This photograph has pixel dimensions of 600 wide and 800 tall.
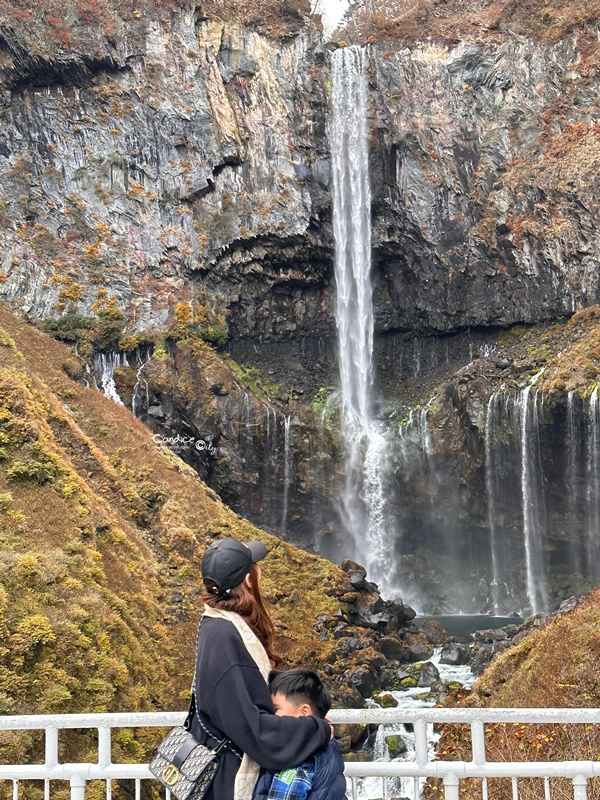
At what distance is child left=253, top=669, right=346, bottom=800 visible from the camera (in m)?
3.30

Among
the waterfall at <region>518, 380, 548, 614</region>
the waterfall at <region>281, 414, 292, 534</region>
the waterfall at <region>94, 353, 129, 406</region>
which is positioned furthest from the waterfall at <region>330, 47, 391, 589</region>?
the waterfall at <region>94, 353, 129, 406</region>

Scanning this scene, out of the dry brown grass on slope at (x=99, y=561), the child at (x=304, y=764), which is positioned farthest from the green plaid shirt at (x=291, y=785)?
the dry brown grass on slope at (x=99, y=561)

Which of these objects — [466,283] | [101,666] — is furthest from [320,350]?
[101,666]

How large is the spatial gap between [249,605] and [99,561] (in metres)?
11.4

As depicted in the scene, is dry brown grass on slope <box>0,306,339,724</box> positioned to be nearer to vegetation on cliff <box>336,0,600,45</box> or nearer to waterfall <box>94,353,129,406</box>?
waterfall <box>94,353,129,406</box>

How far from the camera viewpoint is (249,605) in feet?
12.0

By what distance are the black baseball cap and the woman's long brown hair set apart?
4 cm

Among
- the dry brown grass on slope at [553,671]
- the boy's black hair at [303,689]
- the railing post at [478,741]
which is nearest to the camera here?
the boy's black hair at [303,689]

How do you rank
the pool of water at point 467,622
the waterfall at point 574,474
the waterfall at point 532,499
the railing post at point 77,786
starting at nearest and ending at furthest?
the railing post at point 77,786 → the pool of water at point 467,622 → the waterfall at point 574,474 → the waterfall at point 532,499

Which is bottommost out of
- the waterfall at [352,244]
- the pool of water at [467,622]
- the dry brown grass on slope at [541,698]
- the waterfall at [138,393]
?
the pool of water at [467,622]

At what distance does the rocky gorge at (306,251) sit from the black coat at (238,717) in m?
28.6

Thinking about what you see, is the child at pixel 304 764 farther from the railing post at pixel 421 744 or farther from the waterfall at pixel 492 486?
the waterfall at pixel 492 486

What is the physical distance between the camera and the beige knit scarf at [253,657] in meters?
3.35

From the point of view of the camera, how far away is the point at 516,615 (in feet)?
98.1
